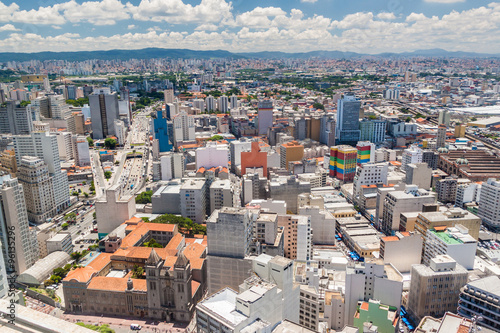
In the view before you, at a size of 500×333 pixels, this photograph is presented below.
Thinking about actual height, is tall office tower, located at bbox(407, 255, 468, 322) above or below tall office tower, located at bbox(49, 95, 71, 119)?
below

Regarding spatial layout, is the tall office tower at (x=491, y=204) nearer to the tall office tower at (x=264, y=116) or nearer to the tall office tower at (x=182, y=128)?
the tall office tower at (x=264, y=116)

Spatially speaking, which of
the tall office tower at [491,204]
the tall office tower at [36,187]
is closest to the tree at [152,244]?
the tall office tower at [36,187]

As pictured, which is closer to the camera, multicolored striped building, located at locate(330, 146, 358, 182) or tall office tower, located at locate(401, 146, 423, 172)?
multicolored striped building, located at locate(330, 146, 358, 182)

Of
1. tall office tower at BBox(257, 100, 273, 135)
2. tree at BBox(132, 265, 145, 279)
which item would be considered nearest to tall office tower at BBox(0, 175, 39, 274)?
tree at BBox(132, 265, 145, 279)

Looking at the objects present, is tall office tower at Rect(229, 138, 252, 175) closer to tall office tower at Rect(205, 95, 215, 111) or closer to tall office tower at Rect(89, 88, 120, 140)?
tall office tower at Rect(89, 88, 120, 140)

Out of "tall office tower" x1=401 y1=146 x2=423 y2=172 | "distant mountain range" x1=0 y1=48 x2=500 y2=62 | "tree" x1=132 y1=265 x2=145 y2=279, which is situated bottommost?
"tree" x1=132 y1=265 x2=145 y2=279

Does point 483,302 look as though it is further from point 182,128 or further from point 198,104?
point 198,104
